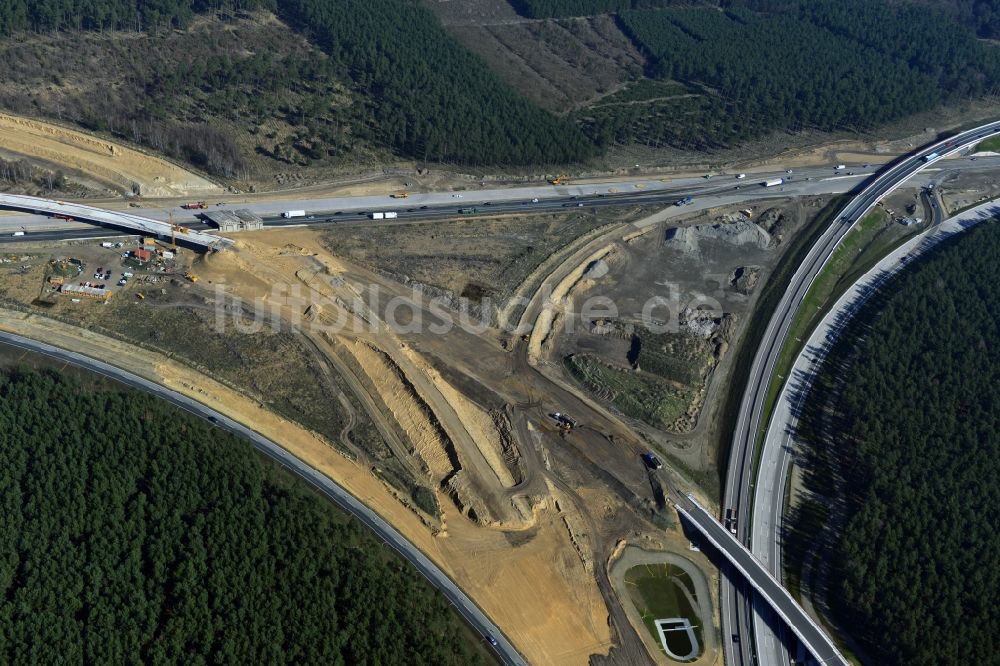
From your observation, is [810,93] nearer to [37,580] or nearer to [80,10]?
[80,10]

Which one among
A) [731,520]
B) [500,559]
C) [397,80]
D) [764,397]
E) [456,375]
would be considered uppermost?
[397,80]

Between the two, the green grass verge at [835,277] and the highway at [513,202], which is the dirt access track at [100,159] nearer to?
the highway at [513,202]

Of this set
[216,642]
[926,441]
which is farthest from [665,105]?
[216,642]

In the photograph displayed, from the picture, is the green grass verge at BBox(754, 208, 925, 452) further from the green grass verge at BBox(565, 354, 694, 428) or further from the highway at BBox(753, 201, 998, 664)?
the green grass verge at BBox(565, 354, 694, 428)

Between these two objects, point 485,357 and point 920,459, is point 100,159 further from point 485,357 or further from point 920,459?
point 920,459

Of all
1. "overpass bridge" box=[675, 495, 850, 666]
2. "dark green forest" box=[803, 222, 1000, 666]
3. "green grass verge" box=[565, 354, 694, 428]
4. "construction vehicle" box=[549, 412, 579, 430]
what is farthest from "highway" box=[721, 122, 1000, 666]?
"construction vehicle" box=[549, 412, 579, 430]

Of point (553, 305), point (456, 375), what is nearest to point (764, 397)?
point (553, 305)
